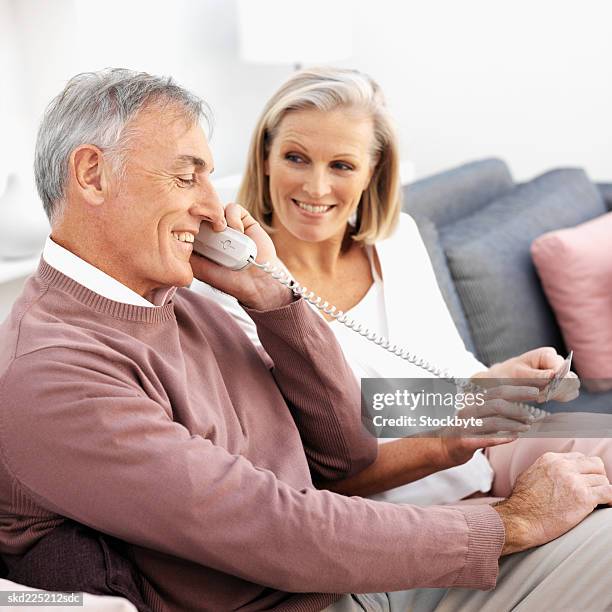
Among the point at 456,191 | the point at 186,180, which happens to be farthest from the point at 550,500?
the point at 456,191

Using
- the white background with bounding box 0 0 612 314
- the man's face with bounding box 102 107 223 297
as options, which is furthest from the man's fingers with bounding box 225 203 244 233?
the white background with bounding box 0 0 612 314

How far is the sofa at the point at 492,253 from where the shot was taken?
259 cm

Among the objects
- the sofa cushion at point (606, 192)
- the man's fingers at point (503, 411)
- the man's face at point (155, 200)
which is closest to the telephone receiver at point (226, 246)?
the man's face at point (155, 200)

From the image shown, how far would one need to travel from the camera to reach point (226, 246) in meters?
1.54

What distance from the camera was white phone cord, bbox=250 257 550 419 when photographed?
5.20 feet

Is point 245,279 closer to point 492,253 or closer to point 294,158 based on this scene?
point 294,158

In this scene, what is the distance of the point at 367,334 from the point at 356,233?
0.39 metres

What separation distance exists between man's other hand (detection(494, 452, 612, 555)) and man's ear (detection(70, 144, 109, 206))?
0.75m

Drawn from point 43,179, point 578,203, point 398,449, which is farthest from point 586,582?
point 578,203

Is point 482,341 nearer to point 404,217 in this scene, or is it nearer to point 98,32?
point 404,217

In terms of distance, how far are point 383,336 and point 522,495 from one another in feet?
1.95

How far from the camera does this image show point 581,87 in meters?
3.94

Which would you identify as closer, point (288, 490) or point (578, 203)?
point (288, 490)

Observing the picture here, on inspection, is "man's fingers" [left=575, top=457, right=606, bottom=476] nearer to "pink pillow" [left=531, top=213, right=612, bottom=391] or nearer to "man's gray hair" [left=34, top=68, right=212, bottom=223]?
"man's gray hair" [left=34, top=68, right=212, bottom=223]
